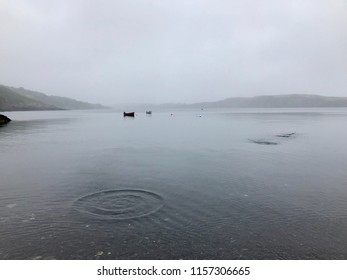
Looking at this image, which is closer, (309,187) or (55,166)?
(309,187)

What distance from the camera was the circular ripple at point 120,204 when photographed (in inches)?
607

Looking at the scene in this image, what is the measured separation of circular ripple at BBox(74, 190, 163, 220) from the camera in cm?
1541

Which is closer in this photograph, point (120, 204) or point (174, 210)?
point (174, 210)

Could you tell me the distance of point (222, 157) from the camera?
112 ft

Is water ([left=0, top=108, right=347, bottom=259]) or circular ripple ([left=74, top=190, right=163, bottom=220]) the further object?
circular ripple ([left=74, top=190, right=163, bottom=220])

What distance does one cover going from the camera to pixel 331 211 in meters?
15.7

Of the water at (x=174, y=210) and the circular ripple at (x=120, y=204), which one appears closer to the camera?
the water at (x=174, y=210)

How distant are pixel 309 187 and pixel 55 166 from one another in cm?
2544

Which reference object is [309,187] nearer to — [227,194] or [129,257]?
[227,194]

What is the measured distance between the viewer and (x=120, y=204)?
17016 millimetres
